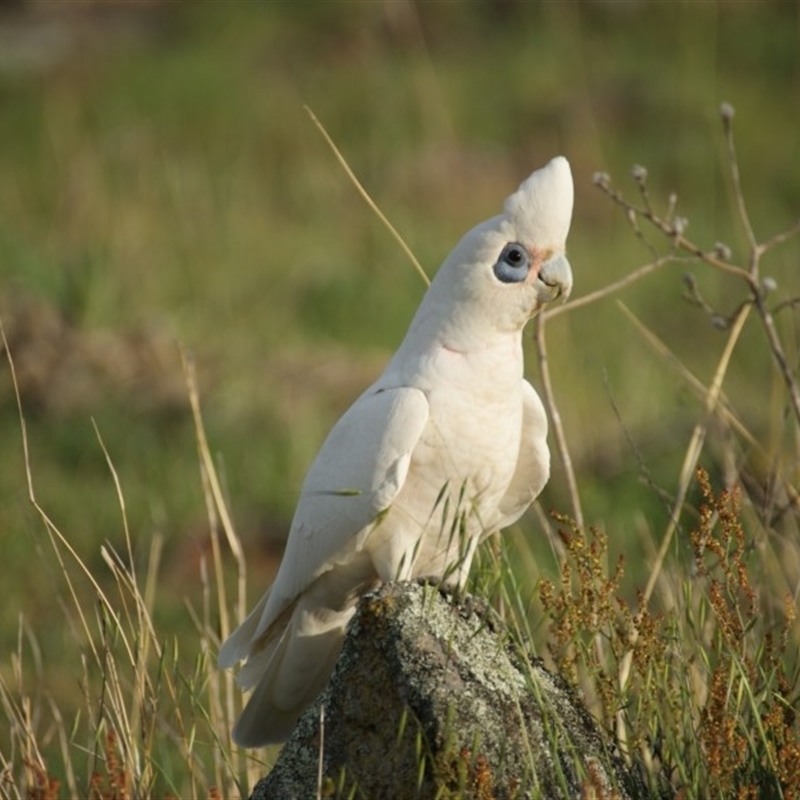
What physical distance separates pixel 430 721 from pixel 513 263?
1153mm

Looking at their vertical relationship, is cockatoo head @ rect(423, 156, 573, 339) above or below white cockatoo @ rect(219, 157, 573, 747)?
above

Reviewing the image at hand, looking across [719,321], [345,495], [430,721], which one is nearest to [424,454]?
[345,495]

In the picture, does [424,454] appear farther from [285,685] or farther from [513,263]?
[285,685]

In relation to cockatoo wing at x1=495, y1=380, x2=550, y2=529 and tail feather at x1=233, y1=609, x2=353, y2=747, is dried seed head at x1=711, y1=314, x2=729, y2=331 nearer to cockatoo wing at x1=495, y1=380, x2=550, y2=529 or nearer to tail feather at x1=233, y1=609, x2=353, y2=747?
cockatoo wing at x1=495, y1=380, x2=550, y2=529

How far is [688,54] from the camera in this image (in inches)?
661

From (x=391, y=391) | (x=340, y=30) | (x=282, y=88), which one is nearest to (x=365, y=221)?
(x=282, y=88)

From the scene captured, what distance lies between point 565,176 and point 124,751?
1626 millimetres

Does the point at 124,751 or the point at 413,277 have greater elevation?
the point at 124,751

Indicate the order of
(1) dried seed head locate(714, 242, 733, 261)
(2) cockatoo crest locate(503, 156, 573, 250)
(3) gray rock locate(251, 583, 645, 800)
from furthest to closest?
(1) dried seed head locate(714, 242, 733, 261) → (2) cockatoo crest locate(503, 156, 573, 250) → (3) gray rock locate(251, 583, 645, 800)

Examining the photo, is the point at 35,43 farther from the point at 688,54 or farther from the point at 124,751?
the point at 124,751

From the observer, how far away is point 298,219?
13.7 m

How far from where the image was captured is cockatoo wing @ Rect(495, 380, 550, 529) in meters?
4.39

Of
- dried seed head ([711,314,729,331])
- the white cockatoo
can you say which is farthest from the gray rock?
dried seed head ([711,314,729,331])

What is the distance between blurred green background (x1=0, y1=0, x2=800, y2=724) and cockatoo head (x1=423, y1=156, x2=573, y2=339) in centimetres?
93
